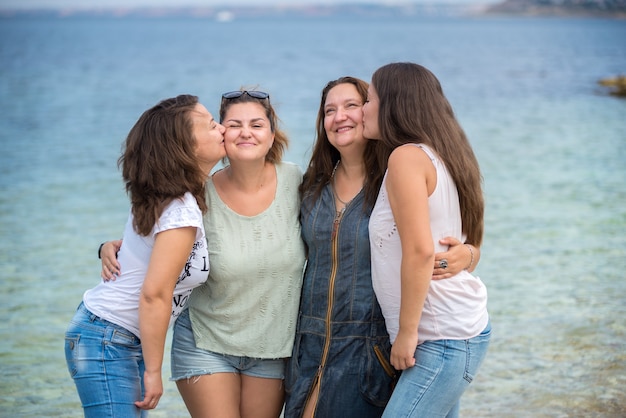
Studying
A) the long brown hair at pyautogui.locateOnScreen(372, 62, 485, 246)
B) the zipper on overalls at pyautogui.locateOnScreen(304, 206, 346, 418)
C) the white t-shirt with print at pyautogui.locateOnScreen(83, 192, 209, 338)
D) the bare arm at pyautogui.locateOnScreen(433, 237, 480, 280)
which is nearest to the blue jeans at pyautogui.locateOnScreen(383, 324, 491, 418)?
the bare arm at pyautogui.locateOnScreen(433, 237, 480, 280)

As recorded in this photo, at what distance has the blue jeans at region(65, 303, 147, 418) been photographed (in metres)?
3.21

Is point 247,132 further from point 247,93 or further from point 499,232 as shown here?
point 499,232

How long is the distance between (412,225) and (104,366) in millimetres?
1397

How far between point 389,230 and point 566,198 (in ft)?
36.6

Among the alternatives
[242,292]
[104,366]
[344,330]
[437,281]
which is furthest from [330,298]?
[104,366]

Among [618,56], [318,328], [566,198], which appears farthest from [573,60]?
[318,328]

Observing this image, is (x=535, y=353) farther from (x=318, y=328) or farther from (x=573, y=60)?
(x=573, y=60)

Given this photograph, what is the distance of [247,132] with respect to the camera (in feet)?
12.1

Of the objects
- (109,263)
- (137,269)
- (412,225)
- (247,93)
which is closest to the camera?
(412,225)

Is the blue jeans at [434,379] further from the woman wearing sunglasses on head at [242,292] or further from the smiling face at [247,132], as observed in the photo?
the smiling face at [247,132]

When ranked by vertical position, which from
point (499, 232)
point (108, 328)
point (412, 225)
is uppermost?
point (412, 225)

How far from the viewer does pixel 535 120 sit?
24.8 m

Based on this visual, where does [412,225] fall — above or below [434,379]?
above

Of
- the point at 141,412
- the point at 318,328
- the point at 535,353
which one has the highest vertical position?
the point at 318,328
